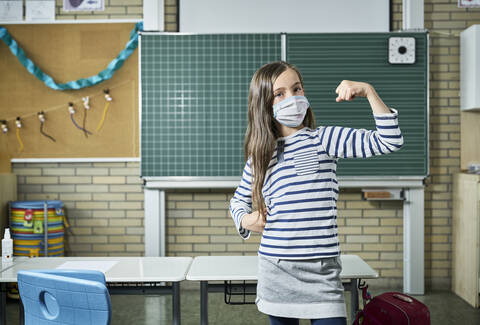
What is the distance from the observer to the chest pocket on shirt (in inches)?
54.7

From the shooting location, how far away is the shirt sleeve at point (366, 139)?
134cm

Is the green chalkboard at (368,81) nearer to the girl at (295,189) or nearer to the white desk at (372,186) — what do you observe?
the white desk at (372,186)

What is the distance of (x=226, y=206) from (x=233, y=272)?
1.86 m

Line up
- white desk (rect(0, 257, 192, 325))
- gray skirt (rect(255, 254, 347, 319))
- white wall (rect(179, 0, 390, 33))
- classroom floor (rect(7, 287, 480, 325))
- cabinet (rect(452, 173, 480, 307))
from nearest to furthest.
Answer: gray skirt (rect(255, 254, 347, 319)) → white desk (rect(0, 257, 192, 325)) → classroom floor (rect(7, 287, 480, 325)) → cabinet (rect(452, 173, 480, 307)) → white wall (rect(179, 0, 390, 33))

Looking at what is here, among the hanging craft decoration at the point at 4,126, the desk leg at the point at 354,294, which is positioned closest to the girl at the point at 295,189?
the desk leg at the point at 354,294

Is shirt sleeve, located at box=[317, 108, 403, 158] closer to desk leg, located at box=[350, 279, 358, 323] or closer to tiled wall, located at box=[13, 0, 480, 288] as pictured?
desk leg, located at box=[350, 279, 358, 323]

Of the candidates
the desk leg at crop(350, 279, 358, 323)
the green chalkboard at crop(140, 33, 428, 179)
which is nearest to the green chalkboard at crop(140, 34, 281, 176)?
the green chalkboard at crop(140, 33, 428, 179)

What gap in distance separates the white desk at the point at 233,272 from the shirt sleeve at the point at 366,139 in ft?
2.90

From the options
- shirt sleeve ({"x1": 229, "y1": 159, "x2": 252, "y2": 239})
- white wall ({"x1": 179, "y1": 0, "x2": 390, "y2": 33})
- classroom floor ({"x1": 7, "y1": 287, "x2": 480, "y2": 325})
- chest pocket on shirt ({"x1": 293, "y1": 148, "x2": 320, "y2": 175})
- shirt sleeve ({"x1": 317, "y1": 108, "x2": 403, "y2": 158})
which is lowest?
classroom floor ({"x1": 7, "y1": 287, "x2": 480, "y2": 325})

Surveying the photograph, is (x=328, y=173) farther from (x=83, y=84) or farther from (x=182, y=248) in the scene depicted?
(x=83, y=84)

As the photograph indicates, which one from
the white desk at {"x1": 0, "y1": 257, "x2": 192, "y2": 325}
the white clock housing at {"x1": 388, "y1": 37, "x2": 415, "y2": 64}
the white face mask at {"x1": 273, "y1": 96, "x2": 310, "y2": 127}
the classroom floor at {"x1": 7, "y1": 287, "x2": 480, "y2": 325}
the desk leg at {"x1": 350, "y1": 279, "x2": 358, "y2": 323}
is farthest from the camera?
the white clock housing at {"x1": 388, "y1": 37, "x2": 415, "y2": 64}

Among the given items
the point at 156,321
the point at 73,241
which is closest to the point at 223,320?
the point at 156,321

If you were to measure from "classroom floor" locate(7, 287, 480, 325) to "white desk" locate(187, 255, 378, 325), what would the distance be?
102 centimetres

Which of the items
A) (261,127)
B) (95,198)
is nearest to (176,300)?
(261,127)
